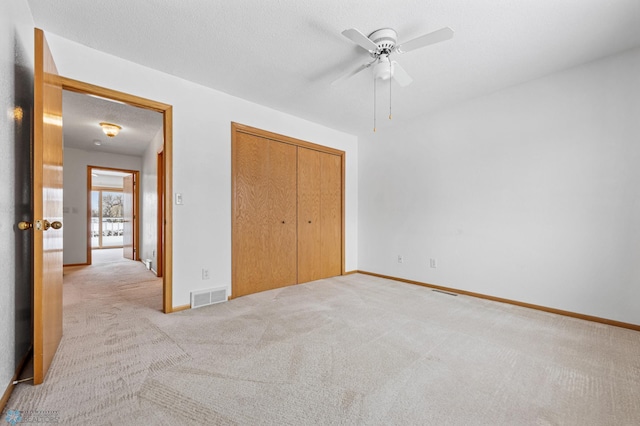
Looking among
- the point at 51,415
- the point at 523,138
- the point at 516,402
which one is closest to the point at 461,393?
the point at 516,402

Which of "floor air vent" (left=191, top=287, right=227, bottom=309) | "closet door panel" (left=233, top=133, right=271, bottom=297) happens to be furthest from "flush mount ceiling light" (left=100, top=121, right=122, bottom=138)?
"floor air vent" (left=191, top=287, right=227, bottom=309)

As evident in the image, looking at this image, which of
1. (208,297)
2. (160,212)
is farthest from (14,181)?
(160,212)

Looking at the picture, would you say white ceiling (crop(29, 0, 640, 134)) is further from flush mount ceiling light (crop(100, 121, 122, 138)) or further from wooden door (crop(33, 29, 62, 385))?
flush mount ceiling light (crop(100, 121, 122, 138))

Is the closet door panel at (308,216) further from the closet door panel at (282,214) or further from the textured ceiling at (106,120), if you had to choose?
the textured ceiling at (106,120)

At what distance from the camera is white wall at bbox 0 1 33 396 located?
145cm

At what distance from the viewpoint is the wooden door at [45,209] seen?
5.10 feet

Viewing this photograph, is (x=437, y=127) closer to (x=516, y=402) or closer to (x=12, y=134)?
(x=516, y=402)

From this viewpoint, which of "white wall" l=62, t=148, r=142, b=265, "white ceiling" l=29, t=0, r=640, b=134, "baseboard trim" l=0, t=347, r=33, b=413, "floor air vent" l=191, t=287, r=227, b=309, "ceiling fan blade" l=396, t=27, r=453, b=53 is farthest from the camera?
"white wall" l=62, t=148, r=142, b=265

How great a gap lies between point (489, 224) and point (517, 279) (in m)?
0.68

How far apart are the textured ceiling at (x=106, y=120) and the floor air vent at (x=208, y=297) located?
2.63 metres

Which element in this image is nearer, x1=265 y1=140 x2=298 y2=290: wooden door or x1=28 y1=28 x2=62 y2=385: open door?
x1=28 y1=28 x2=62 y2=385: open door

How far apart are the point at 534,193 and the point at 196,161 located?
12.2ft

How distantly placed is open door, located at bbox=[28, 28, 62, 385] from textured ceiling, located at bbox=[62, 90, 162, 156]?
6.37 feet

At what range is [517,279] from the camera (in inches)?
123
